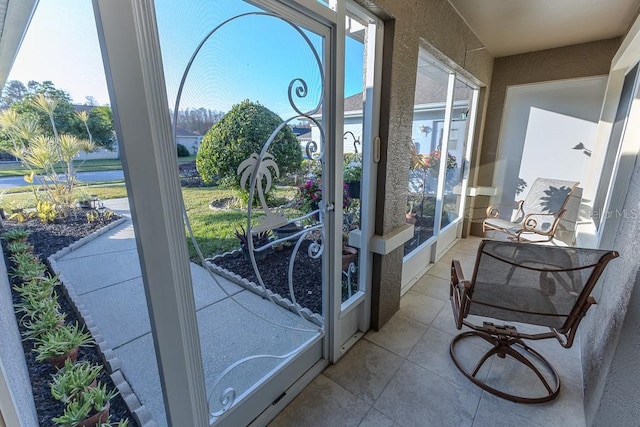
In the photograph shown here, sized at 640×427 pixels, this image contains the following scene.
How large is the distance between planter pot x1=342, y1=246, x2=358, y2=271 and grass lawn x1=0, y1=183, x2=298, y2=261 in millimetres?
913

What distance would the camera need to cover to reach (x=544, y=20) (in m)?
2.59

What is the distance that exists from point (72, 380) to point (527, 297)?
2.04 meters

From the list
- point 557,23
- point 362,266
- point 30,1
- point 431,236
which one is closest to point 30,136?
point 30,1

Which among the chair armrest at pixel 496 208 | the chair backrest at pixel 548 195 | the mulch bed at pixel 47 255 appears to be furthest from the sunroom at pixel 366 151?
the chair armrest at pixel 496 208

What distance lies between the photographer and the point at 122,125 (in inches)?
30.7

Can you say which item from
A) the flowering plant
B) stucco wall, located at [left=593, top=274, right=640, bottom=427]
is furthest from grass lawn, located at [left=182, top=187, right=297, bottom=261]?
stucco wall, located at [left=593, top=274, right=640, bottom=427]

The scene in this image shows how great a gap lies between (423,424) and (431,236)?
7.14 feet

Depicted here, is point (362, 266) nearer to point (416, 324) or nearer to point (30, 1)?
point (416, 324)

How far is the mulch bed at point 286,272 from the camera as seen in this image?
123 cm

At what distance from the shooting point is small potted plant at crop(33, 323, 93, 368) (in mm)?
754

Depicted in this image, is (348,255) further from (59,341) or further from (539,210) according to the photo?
(539,210)

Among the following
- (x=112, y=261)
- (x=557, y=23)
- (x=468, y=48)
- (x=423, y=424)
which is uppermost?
(x=557, y=23)

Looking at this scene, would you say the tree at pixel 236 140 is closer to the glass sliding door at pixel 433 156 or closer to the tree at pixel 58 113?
the tree at pixel 58 113

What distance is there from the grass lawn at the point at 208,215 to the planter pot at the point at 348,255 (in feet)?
2.99
